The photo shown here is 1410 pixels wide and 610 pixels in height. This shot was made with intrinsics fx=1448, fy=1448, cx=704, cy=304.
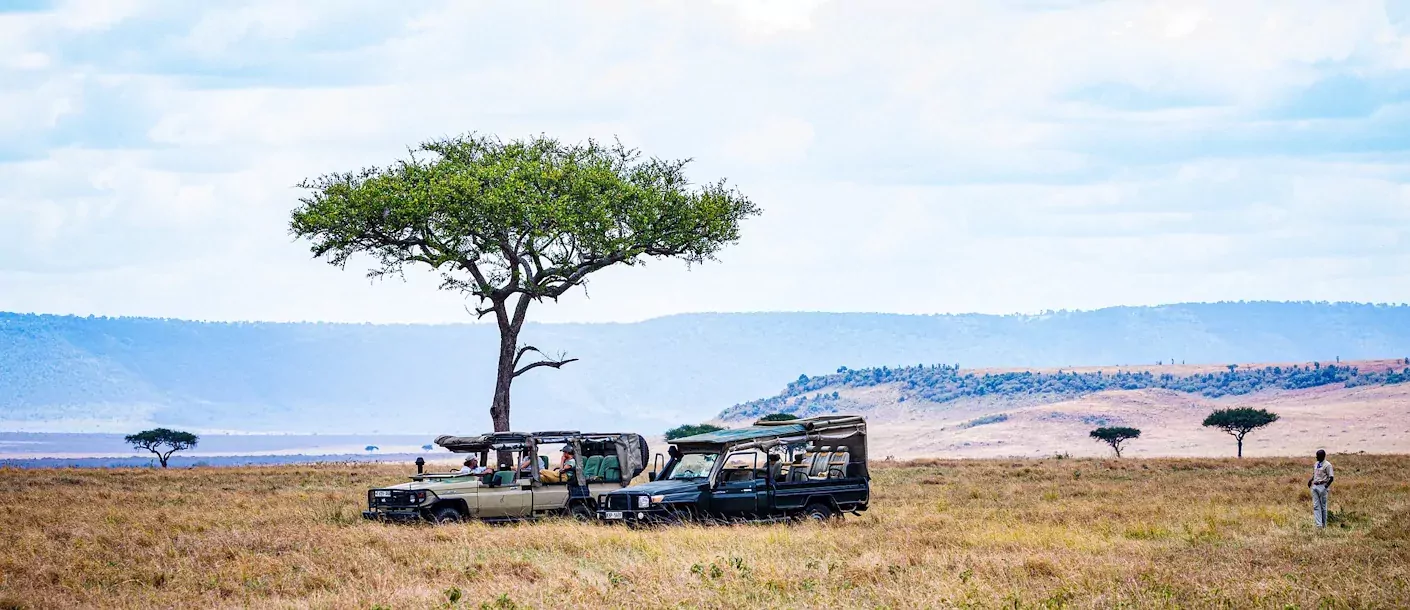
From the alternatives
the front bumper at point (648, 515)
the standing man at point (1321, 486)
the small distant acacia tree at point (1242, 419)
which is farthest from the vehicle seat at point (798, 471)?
the small distant acacia tree at point (1242, 419)

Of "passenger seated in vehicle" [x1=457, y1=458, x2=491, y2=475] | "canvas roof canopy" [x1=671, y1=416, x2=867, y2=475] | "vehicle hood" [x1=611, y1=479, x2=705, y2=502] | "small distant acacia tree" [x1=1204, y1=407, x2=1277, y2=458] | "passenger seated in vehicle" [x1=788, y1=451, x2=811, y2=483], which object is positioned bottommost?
"small distant acacia tree" [x1=1204, y1=407, x2=1277, y2=458]

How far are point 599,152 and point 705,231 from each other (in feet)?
15.5

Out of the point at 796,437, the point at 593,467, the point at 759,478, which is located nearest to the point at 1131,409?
the point at 593,467

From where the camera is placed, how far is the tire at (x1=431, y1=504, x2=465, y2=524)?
2609 centimetres

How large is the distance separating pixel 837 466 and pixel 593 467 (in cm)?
482

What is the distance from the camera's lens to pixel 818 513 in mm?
26359

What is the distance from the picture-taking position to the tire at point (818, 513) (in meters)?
26.1

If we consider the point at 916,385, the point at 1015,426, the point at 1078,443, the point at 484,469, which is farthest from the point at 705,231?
the point at 916,385

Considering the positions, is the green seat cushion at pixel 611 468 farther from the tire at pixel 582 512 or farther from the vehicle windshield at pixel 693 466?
the vehicle windshield at pixel 693 466

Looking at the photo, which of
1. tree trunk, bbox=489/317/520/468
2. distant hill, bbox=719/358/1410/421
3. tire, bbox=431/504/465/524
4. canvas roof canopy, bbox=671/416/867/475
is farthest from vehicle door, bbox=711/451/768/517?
distant hill, bbox=719/358/1410/421

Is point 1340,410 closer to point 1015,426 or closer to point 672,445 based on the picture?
point 1015,426

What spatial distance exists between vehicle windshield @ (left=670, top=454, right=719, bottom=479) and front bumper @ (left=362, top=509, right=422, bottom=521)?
4.66m

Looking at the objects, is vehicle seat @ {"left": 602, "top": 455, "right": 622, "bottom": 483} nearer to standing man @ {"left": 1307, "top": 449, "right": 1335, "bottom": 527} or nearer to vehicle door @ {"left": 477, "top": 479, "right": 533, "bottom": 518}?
vehicle door @ {"left": 477, "top": 479, "right": 533, "bottom": 518}

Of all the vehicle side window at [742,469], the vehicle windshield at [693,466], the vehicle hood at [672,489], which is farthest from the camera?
the vehicle windshield at [693,466]
